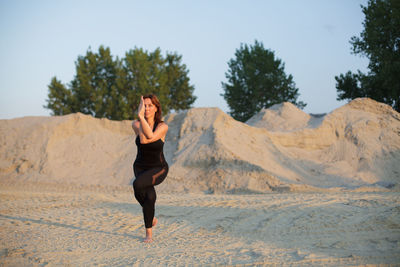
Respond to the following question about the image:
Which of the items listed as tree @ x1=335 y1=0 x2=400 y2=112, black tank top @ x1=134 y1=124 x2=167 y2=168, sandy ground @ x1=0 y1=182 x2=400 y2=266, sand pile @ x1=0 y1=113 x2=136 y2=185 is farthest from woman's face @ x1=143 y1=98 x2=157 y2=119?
tree @ x1=335 y1=0 x2=400 y2=112

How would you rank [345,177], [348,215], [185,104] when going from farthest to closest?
1. [185,104]
2. [345,177]
3. [348,215]

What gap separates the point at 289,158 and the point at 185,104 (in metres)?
24.7

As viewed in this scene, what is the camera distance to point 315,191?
9.64m

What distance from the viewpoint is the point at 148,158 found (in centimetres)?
445

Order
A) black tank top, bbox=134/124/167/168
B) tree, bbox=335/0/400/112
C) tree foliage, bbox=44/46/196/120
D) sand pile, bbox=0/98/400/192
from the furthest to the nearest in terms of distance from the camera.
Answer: tree foliage, bbox=44/46/196/120 < tree, bbox=335/0/400/112 < sand pile, bbox=0/98/400/192 < black tank top, bbox=134/124/167/168

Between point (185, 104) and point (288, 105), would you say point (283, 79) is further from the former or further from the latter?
point (288, 105)

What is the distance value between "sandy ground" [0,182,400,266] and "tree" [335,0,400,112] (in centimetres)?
1686

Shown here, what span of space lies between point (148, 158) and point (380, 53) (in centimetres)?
2083

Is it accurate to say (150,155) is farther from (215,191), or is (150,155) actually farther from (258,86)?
(258,86)

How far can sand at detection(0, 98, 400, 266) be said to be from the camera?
4059 millimetres

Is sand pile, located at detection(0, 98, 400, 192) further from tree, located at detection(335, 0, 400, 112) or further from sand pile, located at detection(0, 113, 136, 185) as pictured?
tree, located at detection(335, 0, 400, 112)

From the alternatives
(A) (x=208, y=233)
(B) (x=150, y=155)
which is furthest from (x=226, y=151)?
(B) (x=150, y=155)

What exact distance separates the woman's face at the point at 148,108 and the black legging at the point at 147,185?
68cm

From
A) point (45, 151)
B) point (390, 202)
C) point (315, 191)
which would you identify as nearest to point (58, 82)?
point (45, 151)
